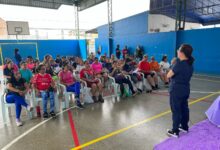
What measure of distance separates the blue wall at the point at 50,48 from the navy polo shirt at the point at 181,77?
14.0 metres

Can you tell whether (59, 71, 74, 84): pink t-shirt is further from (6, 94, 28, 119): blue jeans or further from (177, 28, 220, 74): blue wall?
(177, 28, 220, 74): blue wall

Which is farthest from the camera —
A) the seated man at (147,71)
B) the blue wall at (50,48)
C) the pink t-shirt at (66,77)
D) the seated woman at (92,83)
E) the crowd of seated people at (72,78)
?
the blue wall at (50,48)

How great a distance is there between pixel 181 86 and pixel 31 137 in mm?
2595

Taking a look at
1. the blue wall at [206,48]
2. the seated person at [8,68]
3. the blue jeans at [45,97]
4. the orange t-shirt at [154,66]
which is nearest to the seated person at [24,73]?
Result: the seated person at [8,68]

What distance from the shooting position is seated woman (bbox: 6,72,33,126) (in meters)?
3.46

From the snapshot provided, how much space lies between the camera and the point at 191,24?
628 inches

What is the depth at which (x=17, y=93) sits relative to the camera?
3477mm

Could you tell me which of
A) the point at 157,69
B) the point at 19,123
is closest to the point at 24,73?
the point at 19,123

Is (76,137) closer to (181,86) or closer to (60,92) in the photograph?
(181,86)

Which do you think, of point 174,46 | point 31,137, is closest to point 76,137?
point 31,137

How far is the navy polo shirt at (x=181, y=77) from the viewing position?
244 centimetres

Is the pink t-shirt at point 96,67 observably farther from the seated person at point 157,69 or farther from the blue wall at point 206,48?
the blue wall at point 206,48

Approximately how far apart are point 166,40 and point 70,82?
7511 millimetres

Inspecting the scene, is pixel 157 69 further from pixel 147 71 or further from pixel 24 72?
pixel 24 72
